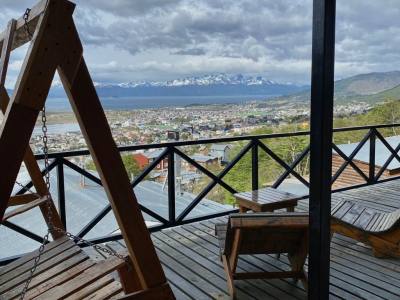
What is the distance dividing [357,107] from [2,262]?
6.70 m

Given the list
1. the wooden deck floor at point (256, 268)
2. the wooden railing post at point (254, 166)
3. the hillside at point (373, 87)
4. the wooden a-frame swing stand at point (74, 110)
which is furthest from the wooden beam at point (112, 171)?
the hillside at point (373, 87)

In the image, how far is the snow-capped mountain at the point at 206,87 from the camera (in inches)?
280

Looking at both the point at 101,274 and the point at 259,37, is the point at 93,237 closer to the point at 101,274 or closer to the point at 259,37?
→ the point at 101,274

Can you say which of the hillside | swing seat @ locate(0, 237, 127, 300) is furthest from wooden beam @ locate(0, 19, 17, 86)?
the hillside

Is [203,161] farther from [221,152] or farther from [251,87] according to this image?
[251,87]

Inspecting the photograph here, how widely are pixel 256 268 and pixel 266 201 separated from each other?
0.67m

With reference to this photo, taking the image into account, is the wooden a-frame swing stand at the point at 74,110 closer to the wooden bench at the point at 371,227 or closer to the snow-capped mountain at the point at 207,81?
the wooden bench at the point at 371,227

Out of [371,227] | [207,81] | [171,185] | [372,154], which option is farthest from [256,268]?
[207,81]

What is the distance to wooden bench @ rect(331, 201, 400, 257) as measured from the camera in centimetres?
317

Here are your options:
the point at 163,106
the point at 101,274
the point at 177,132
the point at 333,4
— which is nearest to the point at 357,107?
the point at 163,106

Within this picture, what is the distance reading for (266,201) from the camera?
11.6 feet

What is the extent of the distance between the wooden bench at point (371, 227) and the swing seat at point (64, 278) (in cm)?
224

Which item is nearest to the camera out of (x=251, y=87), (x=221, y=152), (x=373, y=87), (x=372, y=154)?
(x=221, y=152)

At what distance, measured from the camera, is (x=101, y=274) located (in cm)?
195
